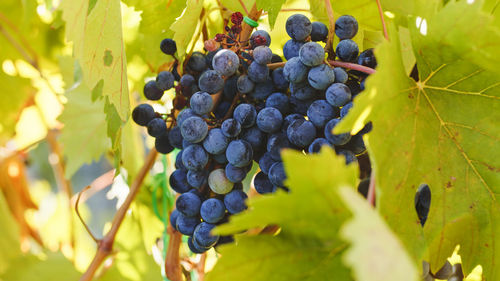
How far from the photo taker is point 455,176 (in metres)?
0.48

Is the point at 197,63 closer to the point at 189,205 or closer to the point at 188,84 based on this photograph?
the point at 188,84

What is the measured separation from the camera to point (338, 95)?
0.46 meters

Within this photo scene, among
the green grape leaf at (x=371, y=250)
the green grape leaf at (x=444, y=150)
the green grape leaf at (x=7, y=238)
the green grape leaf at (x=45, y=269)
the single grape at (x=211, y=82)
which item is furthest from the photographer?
the green grape leaf at (x=7, y=238)

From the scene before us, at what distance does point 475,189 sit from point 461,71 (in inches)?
5.0

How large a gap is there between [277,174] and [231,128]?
8cm

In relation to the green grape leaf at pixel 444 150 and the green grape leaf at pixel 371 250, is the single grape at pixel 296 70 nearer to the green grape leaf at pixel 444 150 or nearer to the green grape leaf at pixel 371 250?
the green grape leaf at pixel 444 150

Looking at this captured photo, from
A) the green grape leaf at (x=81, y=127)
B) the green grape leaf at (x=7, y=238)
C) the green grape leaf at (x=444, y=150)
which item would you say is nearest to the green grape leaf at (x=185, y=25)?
the green grape leaf at (x=444, y=150)

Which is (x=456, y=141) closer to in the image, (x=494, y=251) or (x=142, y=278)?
(x=494, y=251)

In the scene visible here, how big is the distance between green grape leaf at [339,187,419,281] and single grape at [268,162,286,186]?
16 centimetres

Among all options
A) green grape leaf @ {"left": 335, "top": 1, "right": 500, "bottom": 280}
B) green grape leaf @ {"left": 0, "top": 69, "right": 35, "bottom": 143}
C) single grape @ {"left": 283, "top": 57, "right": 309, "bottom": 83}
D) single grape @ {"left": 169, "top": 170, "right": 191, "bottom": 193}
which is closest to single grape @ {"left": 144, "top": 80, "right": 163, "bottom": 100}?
single grape @ {"left": 169, "top": 170, "right": 191, "bottom": 193}

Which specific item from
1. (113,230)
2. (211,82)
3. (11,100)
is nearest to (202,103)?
(211,82)

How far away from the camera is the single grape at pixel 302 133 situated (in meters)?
0.46

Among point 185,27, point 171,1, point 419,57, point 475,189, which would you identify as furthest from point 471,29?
point 171,1

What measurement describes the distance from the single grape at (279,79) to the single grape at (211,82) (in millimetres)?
65
